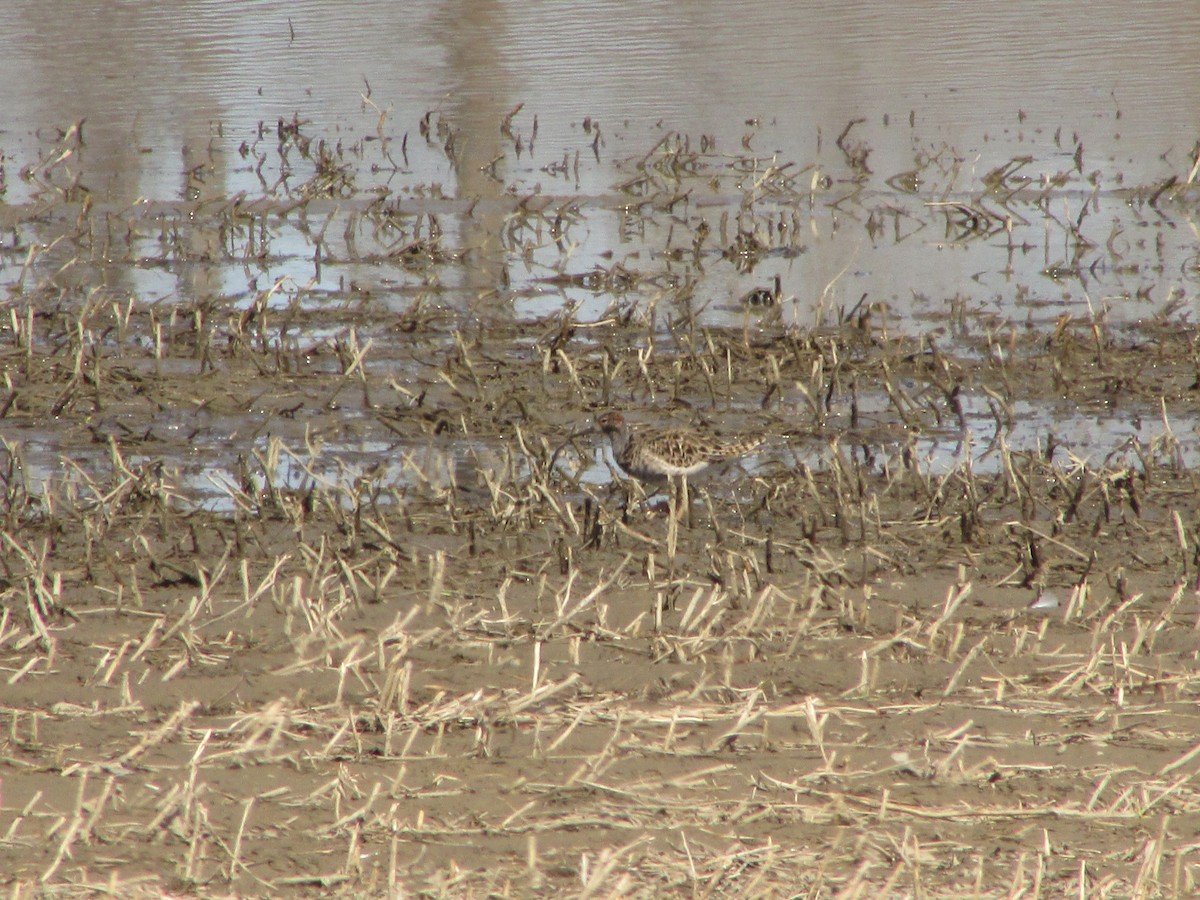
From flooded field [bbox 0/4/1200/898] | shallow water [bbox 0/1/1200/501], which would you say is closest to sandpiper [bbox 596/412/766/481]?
flooded field [bbox 0/4/1200/898]

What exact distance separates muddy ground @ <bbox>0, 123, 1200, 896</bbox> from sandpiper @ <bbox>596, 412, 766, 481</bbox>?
15 centimetres

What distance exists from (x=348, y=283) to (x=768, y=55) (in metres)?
10.4

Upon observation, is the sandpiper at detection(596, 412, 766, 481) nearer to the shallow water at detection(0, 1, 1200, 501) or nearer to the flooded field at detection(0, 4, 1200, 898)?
the flooded field at detection(0, 4, 1200, 898)

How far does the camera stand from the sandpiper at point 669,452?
6.45 m

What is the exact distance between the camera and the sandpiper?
645 centimetres

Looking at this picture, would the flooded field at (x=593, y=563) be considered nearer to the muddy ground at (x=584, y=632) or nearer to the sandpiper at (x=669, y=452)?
the muddy ground at (x=584, y=632)

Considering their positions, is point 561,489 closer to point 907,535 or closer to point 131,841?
point 907,535

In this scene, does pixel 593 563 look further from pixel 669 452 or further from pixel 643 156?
pixel 643 156

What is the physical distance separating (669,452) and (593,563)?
3.10ft

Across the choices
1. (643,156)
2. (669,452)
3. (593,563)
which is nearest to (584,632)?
(593,563)

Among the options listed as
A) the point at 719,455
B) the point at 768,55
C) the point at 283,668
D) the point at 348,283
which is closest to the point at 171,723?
the point at 283,668

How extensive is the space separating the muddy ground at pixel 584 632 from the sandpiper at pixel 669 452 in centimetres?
15

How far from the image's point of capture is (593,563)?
561cm

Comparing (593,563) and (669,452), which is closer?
(593,563)
